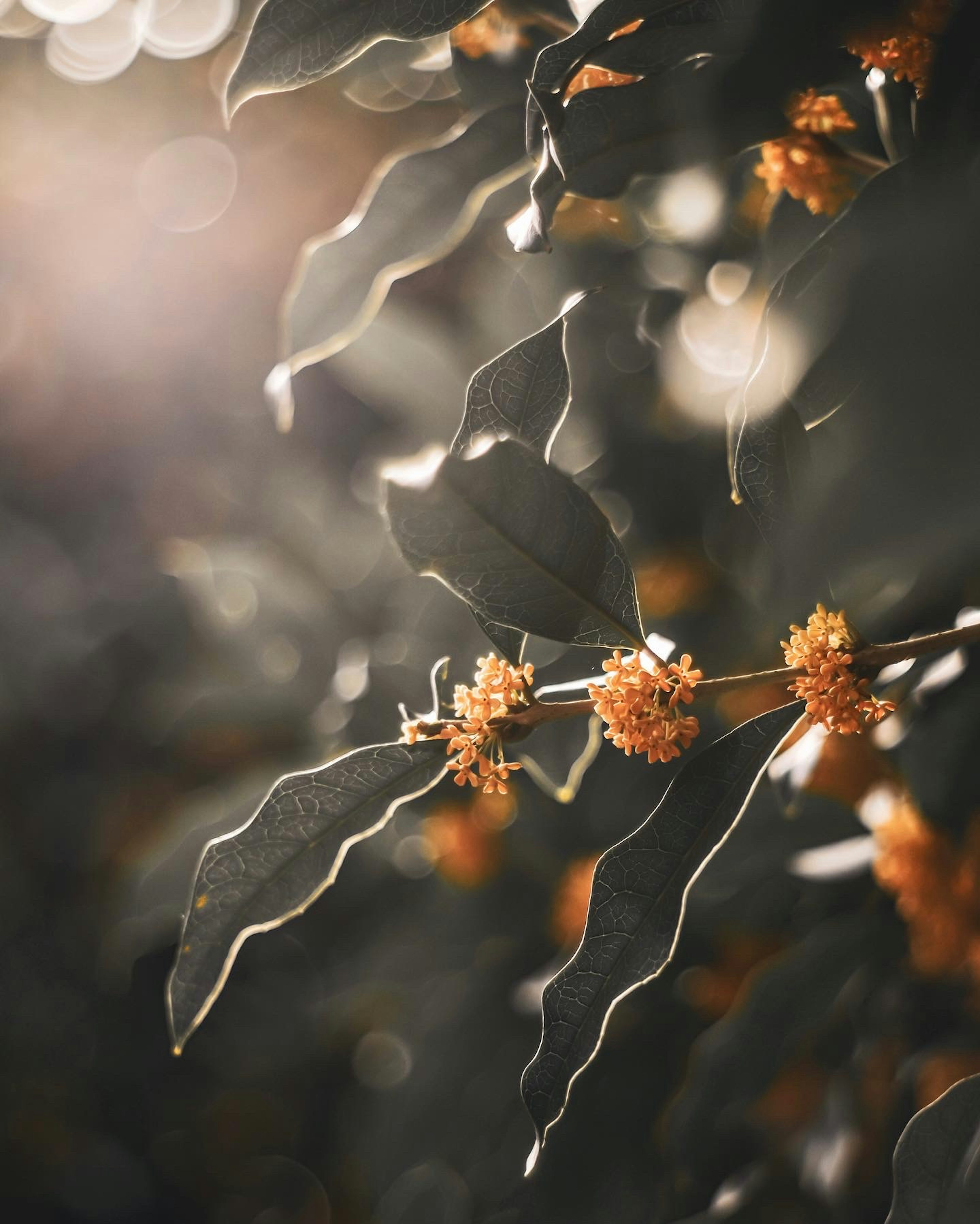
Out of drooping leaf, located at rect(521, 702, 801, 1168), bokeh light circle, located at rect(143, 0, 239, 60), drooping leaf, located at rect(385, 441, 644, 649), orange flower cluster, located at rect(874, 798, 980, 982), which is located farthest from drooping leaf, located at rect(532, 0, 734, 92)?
bokeh light circle, located at rect(143, 0, 239, 60)

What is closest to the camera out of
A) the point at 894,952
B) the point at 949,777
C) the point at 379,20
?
the point at 379,20

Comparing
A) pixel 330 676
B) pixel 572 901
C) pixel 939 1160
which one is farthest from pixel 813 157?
pixel 330 676

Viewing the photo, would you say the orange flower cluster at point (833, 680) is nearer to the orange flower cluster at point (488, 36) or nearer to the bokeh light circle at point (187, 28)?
the orange flower cluster at point (488, 36)

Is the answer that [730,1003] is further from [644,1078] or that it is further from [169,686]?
[169,686]

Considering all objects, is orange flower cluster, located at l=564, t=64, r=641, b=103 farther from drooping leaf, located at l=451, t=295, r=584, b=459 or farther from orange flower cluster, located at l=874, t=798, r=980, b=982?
orange flower cluster, located at l=874, t=798, r=980, b=982

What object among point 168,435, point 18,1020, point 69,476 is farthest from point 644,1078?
point 69,476

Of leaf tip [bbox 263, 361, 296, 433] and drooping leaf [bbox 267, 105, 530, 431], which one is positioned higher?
drooping leaf [bbox 267, 105, 530, 431]
